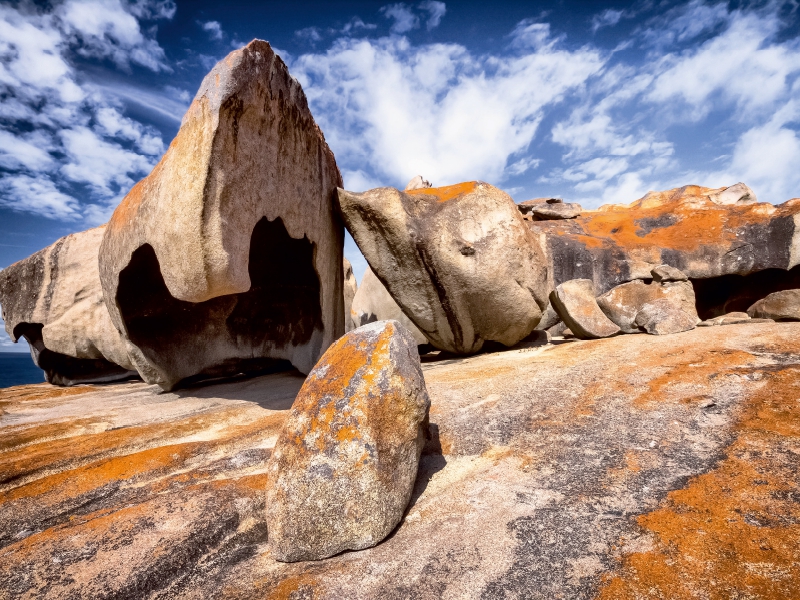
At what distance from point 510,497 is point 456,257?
3.95 meters

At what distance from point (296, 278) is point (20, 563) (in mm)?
5090

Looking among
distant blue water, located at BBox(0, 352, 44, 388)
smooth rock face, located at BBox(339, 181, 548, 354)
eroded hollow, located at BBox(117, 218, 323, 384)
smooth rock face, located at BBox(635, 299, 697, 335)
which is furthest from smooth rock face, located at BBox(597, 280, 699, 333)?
distant blue water, located at BBox(0, 352, 44, 388)

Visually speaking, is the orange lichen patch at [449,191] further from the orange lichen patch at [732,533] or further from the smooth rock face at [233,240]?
the orange lichen patch at [732,533]

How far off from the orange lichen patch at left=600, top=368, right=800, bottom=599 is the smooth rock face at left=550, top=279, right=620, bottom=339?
3.67m

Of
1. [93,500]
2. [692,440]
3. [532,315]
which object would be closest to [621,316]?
[532,315]

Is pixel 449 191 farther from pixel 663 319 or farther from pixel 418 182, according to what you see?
pixel 418 182

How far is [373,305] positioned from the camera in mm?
8297

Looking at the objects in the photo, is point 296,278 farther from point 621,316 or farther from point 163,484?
point 621,316

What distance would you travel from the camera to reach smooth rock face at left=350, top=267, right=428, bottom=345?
311 inches

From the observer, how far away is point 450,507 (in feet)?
7.03

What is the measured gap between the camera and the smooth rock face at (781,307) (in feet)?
15.7

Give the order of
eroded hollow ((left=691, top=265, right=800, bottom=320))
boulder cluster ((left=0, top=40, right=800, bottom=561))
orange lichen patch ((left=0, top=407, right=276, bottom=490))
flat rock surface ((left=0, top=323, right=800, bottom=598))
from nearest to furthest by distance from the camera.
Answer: flat rock surface ((left=0, top=323, right=800, bottom=598)) → boulder cluster ((left=0, top=40, right=800, bottom=561)) → orange lichen patch ((left=0, top=407, right=276, bottom=490)) → eroded hollow ((left=691, top=265, right=800, bottom=320))

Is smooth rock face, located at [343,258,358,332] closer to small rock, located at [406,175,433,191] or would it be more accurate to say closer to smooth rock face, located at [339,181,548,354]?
small rock, located at [406,175,433,191]

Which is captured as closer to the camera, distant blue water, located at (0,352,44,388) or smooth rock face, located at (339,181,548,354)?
smooth rock face, located at (339,181,548,354)
